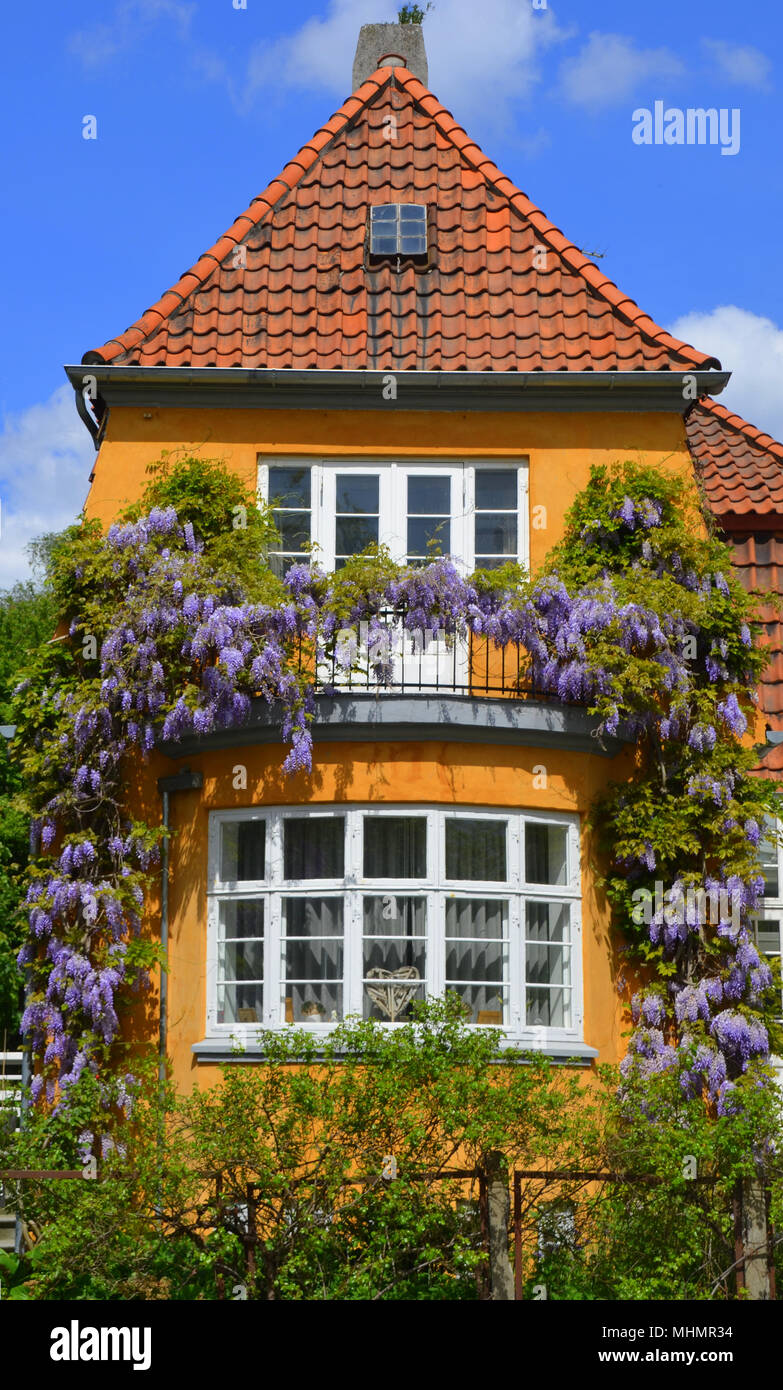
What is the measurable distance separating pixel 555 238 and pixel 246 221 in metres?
3.29

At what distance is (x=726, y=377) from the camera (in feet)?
50.9

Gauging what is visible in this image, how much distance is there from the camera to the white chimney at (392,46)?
1917 centimetres

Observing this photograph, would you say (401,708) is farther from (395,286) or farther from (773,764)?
(395,286)

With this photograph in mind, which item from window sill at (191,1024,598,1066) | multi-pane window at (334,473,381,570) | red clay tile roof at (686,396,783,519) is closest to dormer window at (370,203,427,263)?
multi-pane window at (334,473,381,570)

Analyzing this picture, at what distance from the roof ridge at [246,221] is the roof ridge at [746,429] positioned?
5.14 metres

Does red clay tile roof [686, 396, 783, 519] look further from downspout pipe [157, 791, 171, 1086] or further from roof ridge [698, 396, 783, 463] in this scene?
downspout pipe [157, 791, 171, 1086]

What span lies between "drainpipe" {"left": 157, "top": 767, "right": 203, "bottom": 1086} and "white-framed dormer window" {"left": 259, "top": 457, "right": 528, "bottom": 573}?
2.33 metres

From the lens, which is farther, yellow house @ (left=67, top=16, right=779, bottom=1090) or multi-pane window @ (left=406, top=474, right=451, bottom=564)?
multi-pane window @ (left=406, top=474, right=451, bottom=564)

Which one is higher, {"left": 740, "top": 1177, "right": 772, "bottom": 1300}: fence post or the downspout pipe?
the downspout pipe

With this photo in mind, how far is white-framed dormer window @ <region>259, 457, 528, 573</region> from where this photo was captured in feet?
50.8

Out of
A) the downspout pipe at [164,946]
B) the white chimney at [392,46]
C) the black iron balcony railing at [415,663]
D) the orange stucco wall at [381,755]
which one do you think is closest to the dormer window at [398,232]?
the orange stucco wall at [381,755]

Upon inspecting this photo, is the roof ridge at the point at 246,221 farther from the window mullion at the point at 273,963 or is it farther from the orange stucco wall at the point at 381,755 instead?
the window mullion at the point at 273,963

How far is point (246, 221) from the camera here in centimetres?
1702
